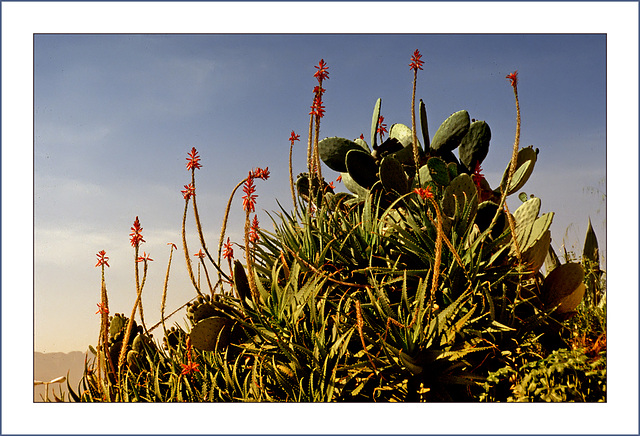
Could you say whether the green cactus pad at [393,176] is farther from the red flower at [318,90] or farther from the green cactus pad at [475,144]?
the red flower at [318,90]

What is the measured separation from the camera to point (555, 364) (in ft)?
8.11

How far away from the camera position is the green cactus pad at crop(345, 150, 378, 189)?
11.3 feet

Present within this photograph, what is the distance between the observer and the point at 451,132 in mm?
3434

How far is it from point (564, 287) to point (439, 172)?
86cm

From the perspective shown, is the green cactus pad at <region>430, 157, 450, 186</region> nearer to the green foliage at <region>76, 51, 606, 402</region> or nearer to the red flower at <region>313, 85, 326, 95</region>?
the green foliage at <region>76, 51, 606, 402</region>

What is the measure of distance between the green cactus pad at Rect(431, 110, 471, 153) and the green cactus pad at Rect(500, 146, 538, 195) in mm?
345

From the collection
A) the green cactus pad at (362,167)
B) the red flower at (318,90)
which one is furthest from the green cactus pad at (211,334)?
the red flower at (318,90)

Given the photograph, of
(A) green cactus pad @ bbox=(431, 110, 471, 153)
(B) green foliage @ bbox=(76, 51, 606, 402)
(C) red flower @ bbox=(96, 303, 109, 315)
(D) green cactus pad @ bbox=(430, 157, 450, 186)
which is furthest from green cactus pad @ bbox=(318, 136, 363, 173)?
(C) red flower @ bbox=(96, 303, 109, 315)

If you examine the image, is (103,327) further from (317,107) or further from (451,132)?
(451,132)

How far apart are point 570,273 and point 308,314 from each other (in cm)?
135

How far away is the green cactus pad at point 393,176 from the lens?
10.6ft

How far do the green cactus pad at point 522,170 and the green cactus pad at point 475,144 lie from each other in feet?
0.65
